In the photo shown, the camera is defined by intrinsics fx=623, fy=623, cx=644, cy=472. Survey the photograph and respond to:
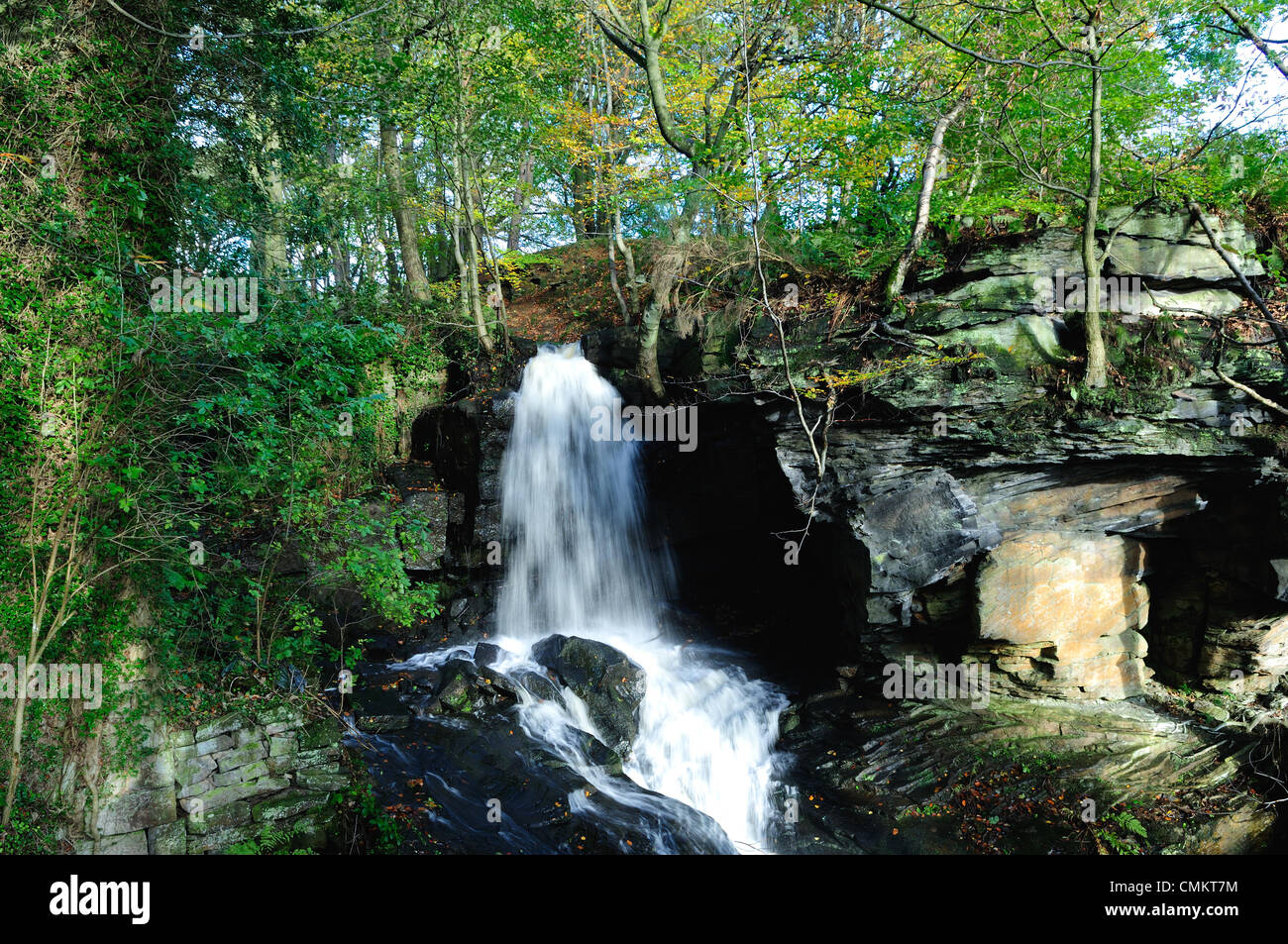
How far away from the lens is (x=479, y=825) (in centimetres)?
635

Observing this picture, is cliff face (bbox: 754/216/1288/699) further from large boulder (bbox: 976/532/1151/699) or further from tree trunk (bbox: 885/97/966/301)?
tree trunk (bbox: 885/97/966/301)

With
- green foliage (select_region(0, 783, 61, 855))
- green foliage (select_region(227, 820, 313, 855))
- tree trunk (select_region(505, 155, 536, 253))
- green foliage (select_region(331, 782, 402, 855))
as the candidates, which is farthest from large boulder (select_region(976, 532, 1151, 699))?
tree trunk (select_region(505, 155, 536, 253))

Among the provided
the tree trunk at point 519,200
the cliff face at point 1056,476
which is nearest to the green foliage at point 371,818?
the cliff face at point 1056,476

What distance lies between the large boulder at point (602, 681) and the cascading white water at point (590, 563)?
0.23 metres

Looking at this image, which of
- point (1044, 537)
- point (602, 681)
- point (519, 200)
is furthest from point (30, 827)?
point (519, 200)

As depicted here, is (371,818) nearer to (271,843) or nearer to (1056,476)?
(271,843)

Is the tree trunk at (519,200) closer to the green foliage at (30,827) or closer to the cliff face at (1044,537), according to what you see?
the cliff face at (1044,537)

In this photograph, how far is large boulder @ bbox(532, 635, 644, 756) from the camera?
27.5 feet

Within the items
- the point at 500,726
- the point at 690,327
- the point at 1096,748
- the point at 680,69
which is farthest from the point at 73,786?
the point at 680,69

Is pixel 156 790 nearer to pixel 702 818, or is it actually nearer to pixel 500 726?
pixel 500 726

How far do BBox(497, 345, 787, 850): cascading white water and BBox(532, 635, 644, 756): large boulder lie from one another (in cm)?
23

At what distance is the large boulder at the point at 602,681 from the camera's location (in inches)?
→ 329

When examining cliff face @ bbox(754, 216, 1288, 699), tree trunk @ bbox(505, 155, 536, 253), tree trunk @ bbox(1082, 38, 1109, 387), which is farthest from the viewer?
tree trunk @ bbox(505, 155, 536, 253)

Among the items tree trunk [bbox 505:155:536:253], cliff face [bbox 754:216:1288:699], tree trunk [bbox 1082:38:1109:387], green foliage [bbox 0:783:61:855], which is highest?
tree trunk [bbox 505:155:536:253]
